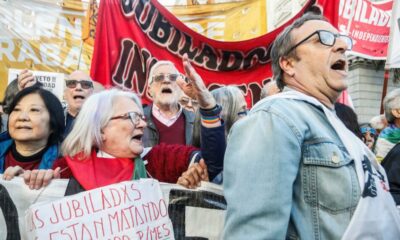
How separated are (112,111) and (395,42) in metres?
4.97

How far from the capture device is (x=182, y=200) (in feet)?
7.51

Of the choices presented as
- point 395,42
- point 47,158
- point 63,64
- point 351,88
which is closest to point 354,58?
point 351,88

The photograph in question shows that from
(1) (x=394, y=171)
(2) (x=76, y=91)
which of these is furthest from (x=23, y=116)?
(1) (x=394, y=171)

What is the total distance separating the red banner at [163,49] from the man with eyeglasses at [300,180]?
2671 mm

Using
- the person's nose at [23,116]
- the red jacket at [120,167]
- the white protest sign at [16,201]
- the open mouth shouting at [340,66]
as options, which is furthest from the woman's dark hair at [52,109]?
the open mouth shouting at [340,66]

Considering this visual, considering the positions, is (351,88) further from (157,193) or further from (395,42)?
(157,193)

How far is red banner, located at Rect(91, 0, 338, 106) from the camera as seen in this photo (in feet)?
13.5

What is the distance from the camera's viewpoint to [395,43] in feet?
20.1

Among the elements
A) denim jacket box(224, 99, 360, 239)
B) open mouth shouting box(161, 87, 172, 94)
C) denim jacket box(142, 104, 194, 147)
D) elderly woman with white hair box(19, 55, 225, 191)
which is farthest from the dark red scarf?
open mouth shouting box(161, 87, 172, 94)

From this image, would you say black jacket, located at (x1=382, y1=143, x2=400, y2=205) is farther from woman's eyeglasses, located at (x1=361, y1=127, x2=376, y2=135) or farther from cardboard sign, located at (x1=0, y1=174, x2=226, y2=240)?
woman's eyeglasses, located at (x1=361, y1=127, x2=376, y2=135)

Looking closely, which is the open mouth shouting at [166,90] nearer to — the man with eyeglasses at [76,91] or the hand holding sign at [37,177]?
the man with eyeglasses at [76,91]

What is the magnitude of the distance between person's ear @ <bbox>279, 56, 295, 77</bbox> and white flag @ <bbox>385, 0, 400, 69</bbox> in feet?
15.7

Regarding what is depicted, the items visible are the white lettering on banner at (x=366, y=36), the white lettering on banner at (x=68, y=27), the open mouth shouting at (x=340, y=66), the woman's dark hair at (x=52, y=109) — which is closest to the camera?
the open mouth shouting at (x=340, y=66)

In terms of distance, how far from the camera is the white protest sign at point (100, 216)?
1.98 meters
